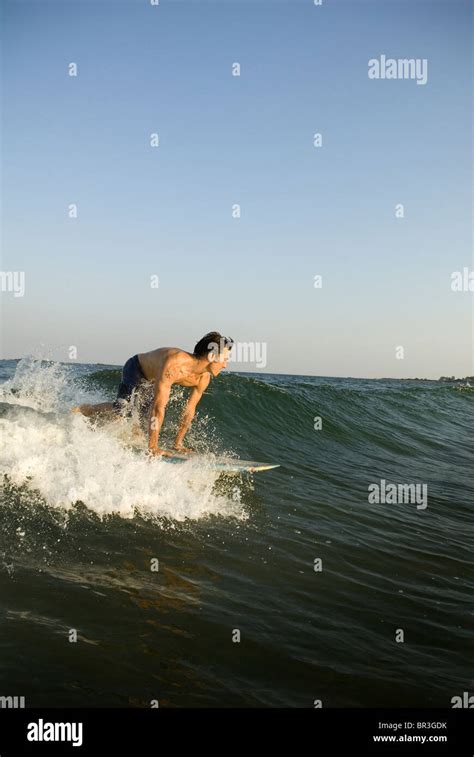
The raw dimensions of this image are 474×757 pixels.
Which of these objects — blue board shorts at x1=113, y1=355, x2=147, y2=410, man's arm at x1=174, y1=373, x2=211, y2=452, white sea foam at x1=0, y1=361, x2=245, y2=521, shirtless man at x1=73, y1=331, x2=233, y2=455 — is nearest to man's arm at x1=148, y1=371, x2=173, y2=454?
shirtless man at x1=73, y1=331, x2=233, y2=455

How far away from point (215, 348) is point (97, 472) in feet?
7.39

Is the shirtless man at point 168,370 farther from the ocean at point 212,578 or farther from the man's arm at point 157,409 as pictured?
the ocean at point 212,578

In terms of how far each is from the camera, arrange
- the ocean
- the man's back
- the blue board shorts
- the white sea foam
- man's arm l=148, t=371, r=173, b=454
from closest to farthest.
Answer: the ocean
the white sea foam
man's arm l=148, t=371, r=173, b=454
the man's back
the blue board shorts

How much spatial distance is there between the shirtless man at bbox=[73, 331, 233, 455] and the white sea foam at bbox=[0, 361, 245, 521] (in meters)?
0.43

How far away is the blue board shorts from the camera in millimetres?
7297

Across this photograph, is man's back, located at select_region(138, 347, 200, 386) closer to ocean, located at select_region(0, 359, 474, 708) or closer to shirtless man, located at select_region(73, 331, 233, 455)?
shirtless man, located at select_region(73, 331, 233, 455)

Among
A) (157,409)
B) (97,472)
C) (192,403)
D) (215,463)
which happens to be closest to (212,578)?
(97,472)

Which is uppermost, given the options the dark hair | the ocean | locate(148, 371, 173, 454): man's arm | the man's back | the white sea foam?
the dark hair

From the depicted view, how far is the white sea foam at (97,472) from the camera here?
235 inches

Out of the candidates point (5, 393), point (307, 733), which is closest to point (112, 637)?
point (307, 733)

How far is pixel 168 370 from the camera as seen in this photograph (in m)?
6.78

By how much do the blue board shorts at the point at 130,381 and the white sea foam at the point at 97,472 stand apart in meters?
0.38

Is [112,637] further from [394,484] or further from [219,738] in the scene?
[394,484]

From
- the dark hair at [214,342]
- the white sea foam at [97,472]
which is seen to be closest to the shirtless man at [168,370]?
the dark hair at [214,342]
